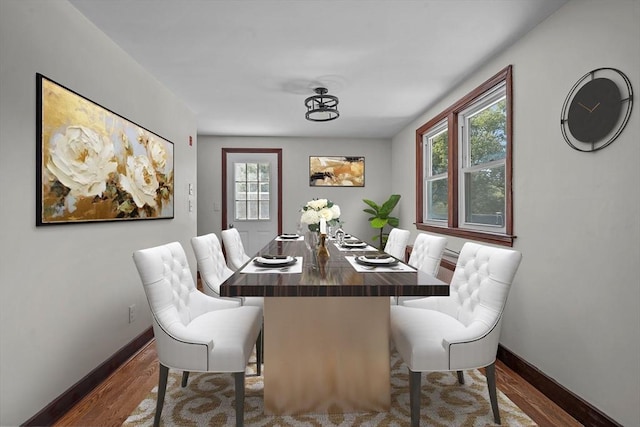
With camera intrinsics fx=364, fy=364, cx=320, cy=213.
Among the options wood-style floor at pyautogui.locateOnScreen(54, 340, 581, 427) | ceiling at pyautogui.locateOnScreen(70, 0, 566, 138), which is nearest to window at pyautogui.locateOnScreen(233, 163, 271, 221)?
ceiling at pyautogui.locateOnScreen(70, 0, 566, 138)

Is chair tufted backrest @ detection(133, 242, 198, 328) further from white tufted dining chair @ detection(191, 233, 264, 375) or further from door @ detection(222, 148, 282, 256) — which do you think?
door @ detection(222, 148, 282, 256)

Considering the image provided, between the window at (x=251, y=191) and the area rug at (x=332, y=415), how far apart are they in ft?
12.6

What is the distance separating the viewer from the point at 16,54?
69.4 inches

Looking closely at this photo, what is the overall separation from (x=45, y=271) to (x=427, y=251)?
249cm

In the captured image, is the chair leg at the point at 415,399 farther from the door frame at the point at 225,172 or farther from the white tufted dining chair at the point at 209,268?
the door frame at the point at 225,172

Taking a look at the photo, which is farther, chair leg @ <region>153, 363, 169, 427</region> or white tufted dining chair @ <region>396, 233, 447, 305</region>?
white tufted dining chair @ <region>396, 233, 447, 305</region>

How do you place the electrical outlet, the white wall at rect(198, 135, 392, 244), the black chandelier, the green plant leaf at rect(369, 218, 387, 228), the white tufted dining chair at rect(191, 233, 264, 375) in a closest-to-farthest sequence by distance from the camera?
the white tufted dining chair at rect(191, 233, 264, 375)
the electrical outlet
the black chandelier
the green plant leaf at rect(369, 218, 387, 228)
the white wall at rect(198, 135, 392, 244)

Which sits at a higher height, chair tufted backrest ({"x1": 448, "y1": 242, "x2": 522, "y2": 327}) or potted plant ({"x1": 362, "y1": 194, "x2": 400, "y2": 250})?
potted plant ({"x1": 362, "y1": 194, "x2": 400, "y2": 250})

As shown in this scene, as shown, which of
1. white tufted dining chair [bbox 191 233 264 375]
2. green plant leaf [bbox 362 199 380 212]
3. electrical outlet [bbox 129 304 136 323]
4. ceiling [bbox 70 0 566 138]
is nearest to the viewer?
ceiling [bbox 70 0 566 138]

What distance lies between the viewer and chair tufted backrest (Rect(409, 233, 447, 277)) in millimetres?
2723

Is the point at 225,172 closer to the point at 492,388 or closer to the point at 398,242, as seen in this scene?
the point at 398,242

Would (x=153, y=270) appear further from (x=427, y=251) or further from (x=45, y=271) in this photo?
(x=427, y=251)

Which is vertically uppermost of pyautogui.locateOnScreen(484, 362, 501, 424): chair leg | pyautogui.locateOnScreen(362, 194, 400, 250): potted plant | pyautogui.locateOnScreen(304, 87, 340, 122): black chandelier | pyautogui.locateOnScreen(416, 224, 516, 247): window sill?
pyautogui.locateOnScreen(304, 87, 340, 122): black chandelier

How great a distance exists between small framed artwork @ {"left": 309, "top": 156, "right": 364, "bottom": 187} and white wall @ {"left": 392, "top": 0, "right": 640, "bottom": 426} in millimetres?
3551
